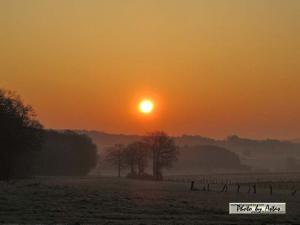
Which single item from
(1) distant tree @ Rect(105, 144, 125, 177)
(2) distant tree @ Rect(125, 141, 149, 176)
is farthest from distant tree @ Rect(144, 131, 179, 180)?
(1) distant tree @ Rect(105, 144, 125, 177)

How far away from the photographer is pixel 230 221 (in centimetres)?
3431

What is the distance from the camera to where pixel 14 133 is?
104188 mm

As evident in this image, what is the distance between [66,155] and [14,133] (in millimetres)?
69818

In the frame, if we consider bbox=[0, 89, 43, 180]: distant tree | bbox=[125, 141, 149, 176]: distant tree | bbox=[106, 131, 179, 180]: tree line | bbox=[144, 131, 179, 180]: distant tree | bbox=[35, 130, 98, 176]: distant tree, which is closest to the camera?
bbox=[0, 89, 43, 180]: distant tree

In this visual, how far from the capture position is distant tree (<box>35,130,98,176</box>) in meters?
162

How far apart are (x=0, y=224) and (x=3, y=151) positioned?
257 feet

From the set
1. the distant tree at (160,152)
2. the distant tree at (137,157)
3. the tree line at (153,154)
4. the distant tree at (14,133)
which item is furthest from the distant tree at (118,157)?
the distant tree at (14,133)

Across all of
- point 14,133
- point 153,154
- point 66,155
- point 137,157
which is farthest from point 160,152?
point 14,133

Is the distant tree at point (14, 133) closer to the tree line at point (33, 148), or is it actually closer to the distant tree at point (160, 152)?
the tree line at point (33, 148)

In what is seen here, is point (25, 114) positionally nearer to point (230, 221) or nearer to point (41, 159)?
point (41, 159)

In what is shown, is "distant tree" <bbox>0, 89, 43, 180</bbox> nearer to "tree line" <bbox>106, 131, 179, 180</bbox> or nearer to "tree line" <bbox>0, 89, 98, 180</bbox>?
"tree line" <bbox>0, 89, 98, 180</bbox>

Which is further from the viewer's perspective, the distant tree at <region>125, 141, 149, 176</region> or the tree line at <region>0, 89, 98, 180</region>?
the distant tree at <region>125, 141, 149, 176</region>

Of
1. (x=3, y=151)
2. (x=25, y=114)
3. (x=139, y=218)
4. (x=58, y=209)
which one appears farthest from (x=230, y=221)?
(x=25, y=114)

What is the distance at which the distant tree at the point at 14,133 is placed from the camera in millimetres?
103875
